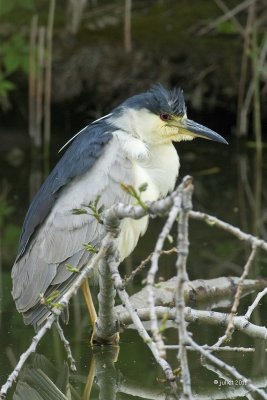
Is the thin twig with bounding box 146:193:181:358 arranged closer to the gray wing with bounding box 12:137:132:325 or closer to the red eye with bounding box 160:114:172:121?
the gray wing with bounding box 12:137:132:325

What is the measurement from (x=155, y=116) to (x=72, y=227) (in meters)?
0.82

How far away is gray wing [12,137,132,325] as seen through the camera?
17.3ft

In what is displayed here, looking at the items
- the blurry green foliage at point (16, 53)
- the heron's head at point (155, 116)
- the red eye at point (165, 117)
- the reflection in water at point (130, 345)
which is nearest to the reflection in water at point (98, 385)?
the reflection in water at point (130, 345)

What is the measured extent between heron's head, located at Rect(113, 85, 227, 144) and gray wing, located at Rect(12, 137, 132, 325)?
25 centimetres

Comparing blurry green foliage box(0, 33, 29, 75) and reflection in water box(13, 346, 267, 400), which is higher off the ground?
blurry green foliage box(0, 33, 29, 75)

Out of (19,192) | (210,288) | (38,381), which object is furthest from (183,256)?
(19,192)

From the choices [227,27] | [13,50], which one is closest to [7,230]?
[13,50]

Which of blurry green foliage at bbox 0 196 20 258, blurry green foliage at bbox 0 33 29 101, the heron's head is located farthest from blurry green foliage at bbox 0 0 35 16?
the heron's head

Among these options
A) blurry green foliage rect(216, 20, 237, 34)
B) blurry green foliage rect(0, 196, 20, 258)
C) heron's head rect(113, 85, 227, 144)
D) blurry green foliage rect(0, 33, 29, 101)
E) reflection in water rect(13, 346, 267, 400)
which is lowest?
reflection in water rect(13, 346, 267, 400)

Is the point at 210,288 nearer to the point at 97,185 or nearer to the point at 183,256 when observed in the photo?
the point at 97,185

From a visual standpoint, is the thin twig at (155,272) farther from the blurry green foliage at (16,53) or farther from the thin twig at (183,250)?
the blurry green foliage at (16,53)

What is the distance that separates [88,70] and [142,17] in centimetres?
101

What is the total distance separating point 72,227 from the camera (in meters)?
5.38

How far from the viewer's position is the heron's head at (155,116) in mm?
5562
